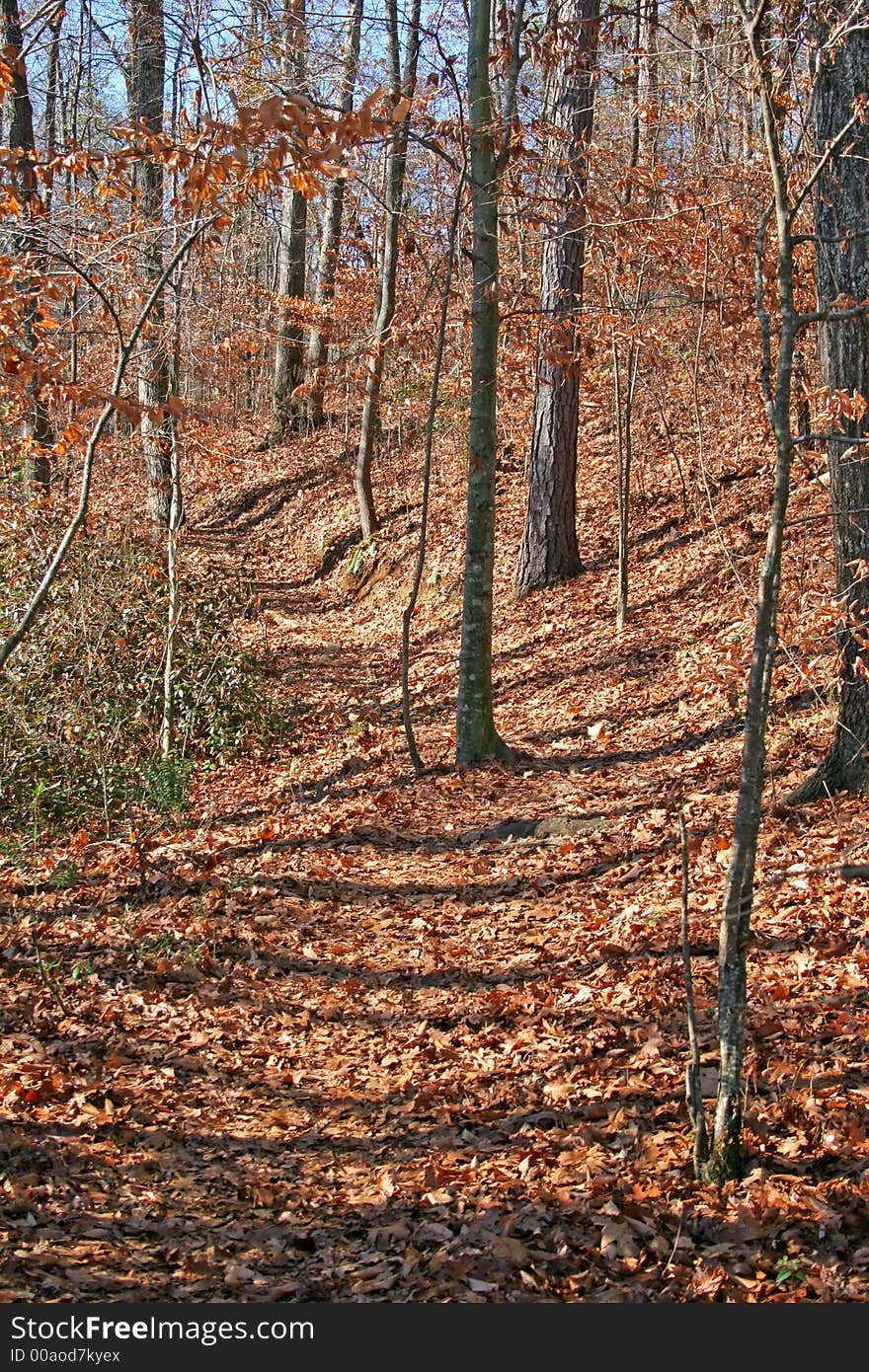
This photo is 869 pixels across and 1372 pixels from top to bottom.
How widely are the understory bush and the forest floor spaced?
0.57 m

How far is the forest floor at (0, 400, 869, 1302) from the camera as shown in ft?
11.6

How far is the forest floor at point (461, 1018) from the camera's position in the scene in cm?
353

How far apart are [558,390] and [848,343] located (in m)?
5.89

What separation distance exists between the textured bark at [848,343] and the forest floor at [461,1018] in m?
0.25

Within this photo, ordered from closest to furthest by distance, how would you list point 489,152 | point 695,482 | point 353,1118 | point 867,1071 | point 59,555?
point 867,1071 → point 353,1118 → point 59,555 → point 489,152 → point 695,482

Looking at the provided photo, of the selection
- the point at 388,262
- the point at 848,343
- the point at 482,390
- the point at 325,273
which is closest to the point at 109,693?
the point at 482,390

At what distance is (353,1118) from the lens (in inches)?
178

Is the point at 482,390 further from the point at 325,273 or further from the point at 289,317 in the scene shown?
the point at 325,273

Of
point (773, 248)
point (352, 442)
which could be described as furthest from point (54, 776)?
point (352, 442)

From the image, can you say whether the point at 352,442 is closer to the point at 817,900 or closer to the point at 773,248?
the point at 773,248

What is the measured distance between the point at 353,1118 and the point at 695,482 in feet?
30.2

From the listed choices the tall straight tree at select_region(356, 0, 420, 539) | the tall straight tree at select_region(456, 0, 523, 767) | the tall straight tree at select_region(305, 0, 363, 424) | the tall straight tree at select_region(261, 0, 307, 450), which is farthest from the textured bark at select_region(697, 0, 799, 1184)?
the tall straight tree at select_region(261, 0, 307, 450)

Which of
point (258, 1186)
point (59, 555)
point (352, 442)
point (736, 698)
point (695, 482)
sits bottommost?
point (258, 1186)

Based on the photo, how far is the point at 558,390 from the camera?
11375 millimetres
